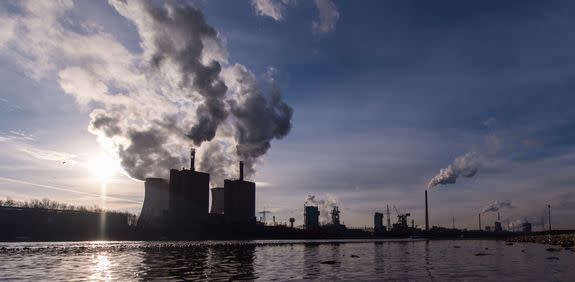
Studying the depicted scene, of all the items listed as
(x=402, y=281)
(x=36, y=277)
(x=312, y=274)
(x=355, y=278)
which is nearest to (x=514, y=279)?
(x=402, y=281)

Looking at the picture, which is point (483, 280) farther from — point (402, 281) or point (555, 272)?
point (555, 272)

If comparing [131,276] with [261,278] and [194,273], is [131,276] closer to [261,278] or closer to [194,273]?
[194,273]

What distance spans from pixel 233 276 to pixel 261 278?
387 centimetres

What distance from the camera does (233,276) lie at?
54281mm

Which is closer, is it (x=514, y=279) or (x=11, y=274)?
(x=514, y=279)

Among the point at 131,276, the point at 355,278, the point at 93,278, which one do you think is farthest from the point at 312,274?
the point at 93,278

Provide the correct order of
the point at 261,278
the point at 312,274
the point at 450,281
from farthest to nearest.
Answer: the point at 312,274 → the point at 261,278 → the point at 450,281

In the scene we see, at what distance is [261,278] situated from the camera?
2051 inches

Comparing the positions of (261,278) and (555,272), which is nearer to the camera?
(261,278)

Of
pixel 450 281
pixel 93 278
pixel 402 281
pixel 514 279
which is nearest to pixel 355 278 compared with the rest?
pixel 402 281

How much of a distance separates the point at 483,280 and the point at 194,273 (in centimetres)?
3136

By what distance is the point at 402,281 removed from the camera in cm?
4919

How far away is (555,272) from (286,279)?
31837 millimetres

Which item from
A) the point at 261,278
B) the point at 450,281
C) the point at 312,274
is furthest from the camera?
the point at 312,274
